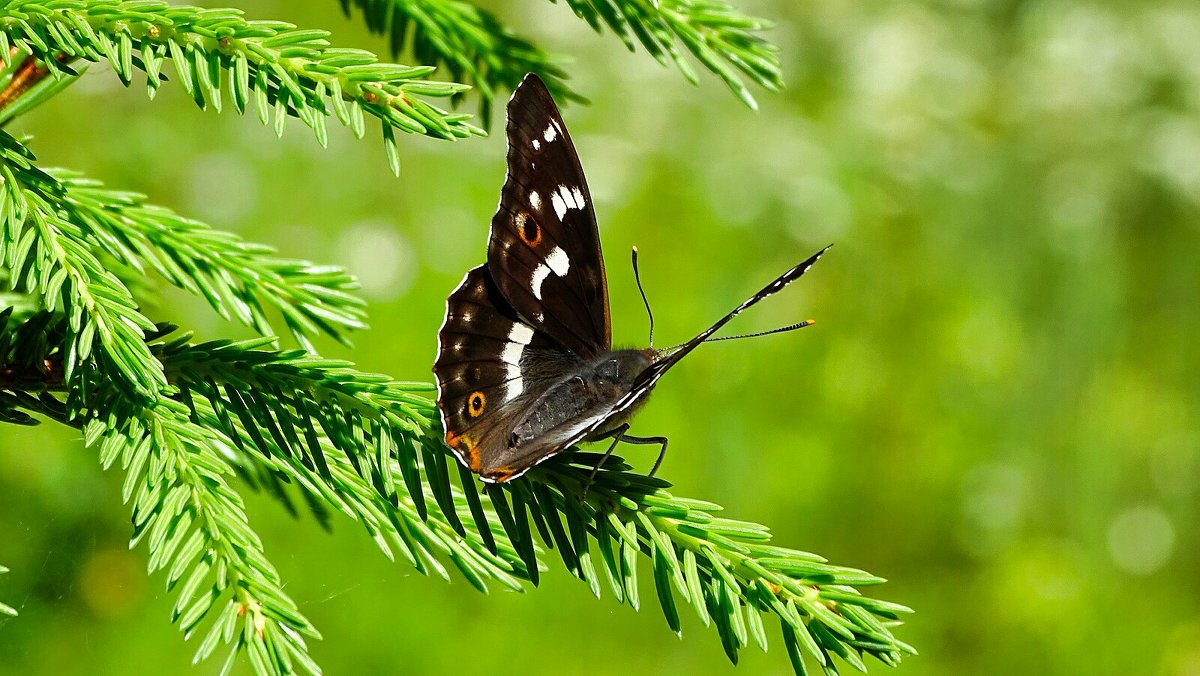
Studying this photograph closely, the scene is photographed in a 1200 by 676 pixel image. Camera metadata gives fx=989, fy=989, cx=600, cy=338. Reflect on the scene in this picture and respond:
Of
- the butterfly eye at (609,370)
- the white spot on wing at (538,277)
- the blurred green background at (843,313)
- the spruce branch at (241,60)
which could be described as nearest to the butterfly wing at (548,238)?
the white spot on wing at (538,277)

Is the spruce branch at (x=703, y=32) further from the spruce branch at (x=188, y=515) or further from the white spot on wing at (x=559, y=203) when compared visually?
the spruce branch at (x=188, y=515)

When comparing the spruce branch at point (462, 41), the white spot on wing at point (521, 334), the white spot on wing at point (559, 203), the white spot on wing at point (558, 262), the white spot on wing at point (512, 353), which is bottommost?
the white spot on wing at point (512, 353)

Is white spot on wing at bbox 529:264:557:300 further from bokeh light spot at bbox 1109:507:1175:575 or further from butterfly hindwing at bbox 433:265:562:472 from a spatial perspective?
bokeh light spot at bbox 1109:507:1175:575

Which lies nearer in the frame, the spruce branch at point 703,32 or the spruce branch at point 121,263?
the spruce branch at point 121,263

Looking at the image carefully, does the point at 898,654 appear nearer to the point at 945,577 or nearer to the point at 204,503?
the point at 204,503

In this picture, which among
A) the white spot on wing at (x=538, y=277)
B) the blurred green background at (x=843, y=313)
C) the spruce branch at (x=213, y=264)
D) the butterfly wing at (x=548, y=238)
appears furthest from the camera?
the blurred green background at (x=843, y=313)

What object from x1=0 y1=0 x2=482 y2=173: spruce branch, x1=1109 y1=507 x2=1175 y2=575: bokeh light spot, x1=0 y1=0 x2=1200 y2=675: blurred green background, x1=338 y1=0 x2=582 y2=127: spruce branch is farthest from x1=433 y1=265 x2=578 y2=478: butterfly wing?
x1=1109 y1=507 x2=1175 y2=575: bokeh light spot
